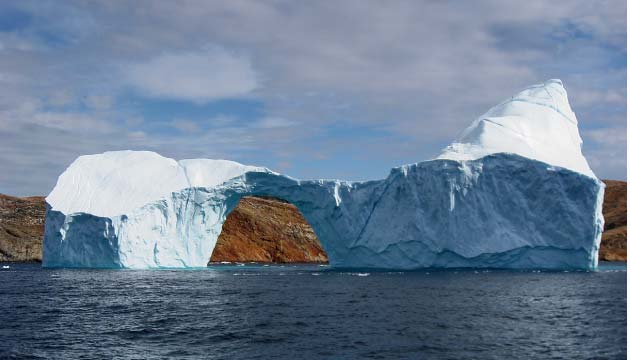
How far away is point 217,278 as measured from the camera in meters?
33.5

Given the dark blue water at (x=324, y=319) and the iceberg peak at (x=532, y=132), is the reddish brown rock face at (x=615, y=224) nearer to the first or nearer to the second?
the iceberg peak at (x=532, y=132)

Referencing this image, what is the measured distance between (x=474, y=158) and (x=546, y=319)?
17.1m

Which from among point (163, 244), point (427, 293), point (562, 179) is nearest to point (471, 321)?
point (427, 293)

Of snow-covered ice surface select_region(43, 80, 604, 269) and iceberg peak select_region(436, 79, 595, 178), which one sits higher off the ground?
iceberg peak select_region(436, 79, 595, 178)

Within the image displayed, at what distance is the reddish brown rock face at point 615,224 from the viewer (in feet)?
237

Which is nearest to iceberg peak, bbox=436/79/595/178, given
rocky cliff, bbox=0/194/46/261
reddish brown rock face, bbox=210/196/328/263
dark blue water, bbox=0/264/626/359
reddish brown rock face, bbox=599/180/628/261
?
dark blue water, bbox=0/264/626/359

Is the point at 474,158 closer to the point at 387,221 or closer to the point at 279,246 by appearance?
the point at 387,221

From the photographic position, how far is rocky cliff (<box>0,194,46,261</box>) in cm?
6500

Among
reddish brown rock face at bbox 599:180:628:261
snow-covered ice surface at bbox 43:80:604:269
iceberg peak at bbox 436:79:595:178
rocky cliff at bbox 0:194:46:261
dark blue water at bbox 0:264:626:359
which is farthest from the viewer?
reddish brown rock face at bbox 599:180:628:261

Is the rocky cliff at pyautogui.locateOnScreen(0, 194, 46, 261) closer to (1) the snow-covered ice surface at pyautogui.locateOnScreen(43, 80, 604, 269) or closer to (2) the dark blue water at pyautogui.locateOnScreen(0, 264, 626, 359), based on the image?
(1) the snow-covered ice surface at pyautogui.locateOnScreen(43, 80, 604, 269)

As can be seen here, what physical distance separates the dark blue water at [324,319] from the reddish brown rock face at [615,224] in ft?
160

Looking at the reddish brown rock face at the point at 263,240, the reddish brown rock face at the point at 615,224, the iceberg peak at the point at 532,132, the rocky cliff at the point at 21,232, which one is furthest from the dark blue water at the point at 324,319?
the reddish brown rock face at the point at 615,224

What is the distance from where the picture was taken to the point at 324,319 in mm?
18484

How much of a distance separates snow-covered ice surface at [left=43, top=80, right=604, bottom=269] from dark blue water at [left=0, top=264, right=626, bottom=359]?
4.30m
